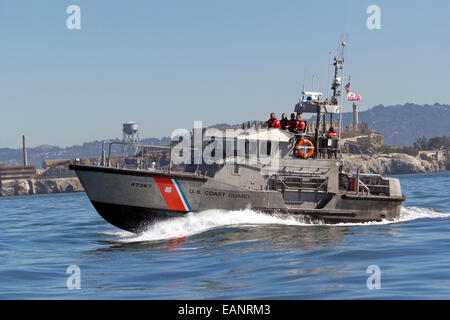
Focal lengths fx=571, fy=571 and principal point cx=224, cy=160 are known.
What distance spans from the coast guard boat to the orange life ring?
0.11 ft

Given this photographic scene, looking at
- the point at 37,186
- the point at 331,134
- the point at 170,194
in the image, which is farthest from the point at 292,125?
the point at 37,186

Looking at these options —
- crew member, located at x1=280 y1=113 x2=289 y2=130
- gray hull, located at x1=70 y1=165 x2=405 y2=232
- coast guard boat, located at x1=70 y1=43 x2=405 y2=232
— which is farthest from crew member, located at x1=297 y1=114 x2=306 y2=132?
gray hull, located at x1=70 y1=165 x2=405 y2=232

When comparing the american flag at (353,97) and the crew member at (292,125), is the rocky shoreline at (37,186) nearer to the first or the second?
the american flag at (353,97)

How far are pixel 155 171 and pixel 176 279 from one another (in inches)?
243

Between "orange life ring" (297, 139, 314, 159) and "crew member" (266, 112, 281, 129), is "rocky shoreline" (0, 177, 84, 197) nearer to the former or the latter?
"crew member" (266, 112, 281, 129)

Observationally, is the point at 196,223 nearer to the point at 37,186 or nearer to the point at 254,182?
the point at 254,182

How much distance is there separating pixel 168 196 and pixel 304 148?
201 inches

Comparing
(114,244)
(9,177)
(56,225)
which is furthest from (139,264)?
(9,177)

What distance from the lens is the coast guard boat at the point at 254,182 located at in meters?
17.2

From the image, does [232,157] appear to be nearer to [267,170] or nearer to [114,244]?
[267,170]

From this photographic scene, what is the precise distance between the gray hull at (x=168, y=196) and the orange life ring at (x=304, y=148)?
120 cm

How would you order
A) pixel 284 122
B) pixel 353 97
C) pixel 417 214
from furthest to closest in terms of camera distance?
pixel 417 214 → pixel 353 97 → pixel 284 122

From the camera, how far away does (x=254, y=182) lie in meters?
18.8

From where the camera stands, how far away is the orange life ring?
1941 cm
